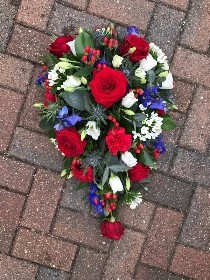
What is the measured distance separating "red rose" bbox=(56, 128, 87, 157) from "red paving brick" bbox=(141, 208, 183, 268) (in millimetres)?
692

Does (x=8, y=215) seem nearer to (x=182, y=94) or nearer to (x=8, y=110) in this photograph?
(x=8, y=110)

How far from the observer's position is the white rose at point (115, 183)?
2299mm

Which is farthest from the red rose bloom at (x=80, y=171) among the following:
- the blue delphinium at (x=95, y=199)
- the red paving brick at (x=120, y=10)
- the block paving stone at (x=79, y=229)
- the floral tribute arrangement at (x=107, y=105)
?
the red paving brick at (x=120, y=10)

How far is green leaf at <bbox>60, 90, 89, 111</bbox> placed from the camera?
2.17m

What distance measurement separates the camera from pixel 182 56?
2.59 m

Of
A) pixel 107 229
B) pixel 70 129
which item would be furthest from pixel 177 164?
pixel 70 129

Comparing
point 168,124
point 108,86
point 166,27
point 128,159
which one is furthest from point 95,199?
point 166,27

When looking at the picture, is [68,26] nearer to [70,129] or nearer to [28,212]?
[70,129]

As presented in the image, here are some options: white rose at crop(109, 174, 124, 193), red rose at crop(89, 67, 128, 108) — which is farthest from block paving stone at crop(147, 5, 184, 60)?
white rose at crop(109, 174, 124, 193)

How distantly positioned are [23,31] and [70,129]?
0.71 metres

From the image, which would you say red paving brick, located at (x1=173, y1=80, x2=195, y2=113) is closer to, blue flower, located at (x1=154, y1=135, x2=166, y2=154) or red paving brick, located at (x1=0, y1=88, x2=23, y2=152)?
blue flower, located at (x1=154, y1=135, x2=166, y2=154)

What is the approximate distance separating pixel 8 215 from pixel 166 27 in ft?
4.42

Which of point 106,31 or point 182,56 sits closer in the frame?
point 106,31

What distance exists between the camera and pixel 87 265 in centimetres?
261
